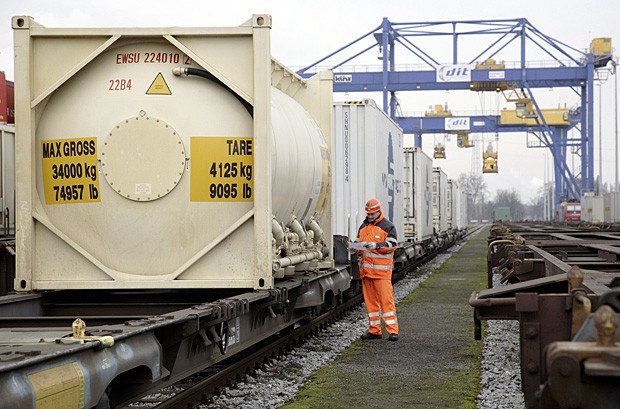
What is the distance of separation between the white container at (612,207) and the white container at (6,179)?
117ft

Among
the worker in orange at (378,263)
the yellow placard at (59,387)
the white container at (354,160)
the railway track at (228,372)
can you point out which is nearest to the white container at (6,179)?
the railway track at (228,372)

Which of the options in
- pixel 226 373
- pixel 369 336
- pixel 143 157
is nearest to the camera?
pixel 143 157

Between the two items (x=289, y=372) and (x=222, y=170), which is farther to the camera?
(x=289, y=372)

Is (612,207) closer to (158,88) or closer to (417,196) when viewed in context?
(417,196)

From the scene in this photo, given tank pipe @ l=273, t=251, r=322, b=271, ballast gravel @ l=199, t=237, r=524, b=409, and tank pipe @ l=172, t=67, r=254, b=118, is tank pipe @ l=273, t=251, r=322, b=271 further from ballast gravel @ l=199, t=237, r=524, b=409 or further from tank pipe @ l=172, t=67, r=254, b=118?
tank pipe @ l=172, t=67, r=254, b=118

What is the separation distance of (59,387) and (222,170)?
363 centimetres

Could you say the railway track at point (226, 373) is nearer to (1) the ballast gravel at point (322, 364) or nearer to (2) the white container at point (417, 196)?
(1) the ballast gravel at point (322, 364)

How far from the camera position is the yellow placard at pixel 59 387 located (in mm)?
4117

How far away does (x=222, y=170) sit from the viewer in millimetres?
7668

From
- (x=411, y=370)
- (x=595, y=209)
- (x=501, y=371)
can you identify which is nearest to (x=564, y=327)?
(x=501, y=371)

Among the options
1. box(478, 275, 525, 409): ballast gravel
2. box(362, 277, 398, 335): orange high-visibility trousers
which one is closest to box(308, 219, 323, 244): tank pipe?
Answer: box(362, 277, 398, 335): orange high-visibility trousers

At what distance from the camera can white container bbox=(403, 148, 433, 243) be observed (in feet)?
76.5

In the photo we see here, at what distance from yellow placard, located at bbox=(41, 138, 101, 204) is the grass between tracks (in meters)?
2.56

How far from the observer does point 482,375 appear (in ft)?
29.7
